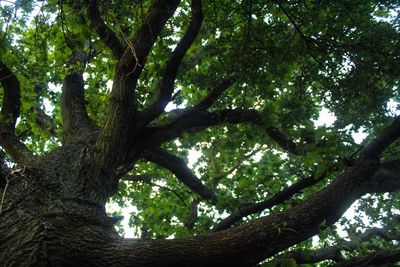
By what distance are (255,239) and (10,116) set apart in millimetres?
4179

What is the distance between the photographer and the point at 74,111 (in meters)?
6.32

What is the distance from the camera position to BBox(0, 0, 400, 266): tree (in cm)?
331

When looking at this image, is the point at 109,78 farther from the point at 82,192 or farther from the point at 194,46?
the point at 82,192

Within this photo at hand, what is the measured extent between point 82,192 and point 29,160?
4.08 ft

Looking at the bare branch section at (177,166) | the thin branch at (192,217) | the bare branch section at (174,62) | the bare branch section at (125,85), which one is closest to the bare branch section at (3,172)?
the bare branch section at (125,85)

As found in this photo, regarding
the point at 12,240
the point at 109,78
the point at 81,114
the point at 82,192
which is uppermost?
the point at 109,78

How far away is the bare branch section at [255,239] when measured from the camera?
312 centimetres

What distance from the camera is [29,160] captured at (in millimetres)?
5043

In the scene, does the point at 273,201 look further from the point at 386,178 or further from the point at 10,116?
the point at 10,116

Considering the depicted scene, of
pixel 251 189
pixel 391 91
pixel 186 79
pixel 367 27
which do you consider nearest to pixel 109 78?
pixel 186 79

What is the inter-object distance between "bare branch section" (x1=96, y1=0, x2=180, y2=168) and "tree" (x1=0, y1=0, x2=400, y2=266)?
19 millimetres

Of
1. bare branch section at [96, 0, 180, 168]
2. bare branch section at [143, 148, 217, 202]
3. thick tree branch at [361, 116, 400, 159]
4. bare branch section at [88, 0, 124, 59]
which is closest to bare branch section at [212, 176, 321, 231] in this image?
thick tree branch at [361, 116, 400, 159]

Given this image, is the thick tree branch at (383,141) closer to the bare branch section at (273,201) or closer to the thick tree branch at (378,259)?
the bare branch section at (273,201)

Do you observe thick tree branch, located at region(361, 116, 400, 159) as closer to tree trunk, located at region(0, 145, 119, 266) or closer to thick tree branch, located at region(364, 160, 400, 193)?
thick tree branch, located at region(364, 160, 400, 193)
